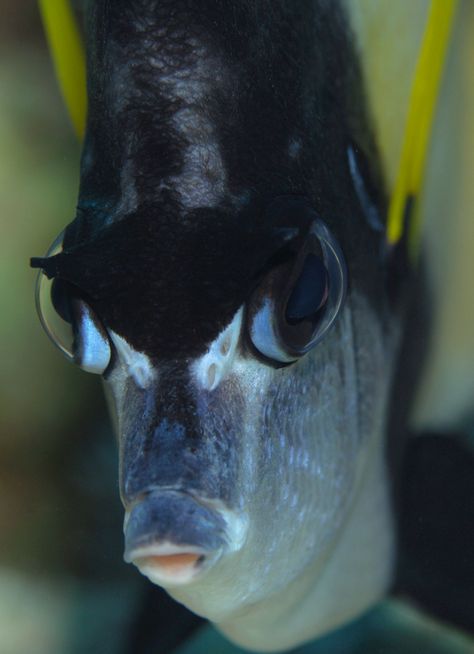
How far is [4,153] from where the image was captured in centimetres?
238

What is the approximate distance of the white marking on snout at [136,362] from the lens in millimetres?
1352

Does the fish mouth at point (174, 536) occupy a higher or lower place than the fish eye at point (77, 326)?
lower

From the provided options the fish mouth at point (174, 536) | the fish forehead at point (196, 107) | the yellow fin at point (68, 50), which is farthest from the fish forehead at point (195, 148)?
the yellow fin at point (68, 50)

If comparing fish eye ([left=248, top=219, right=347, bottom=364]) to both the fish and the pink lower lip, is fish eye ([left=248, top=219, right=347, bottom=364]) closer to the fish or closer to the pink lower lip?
the fish

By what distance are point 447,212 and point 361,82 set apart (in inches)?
16.3

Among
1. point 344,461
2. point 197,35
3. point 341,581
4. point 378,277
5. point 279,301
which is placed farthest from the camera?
point 341,581

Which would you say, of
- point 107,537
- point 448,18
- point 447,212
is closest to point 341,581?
point 107,537

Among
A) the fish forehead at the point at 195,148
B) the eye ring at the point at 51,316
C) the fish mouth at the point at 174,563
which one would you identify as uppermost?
the fish forehead at the point at 195,148

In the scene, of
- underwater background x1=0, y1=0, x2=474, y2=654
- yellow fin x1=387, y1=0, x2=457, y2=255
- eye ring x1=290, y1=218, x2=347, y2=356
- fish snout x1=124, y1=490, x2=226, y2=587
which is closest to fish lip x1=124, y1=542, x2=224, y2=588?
fish snout x1=124, y1=490, x2=226, y2=587

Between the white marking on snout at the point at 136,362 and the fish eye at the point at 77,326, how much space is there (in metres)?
0.04

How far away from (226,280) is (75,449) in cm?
120

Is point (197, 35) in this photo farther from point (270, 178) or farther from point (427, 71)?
point (427, 71)

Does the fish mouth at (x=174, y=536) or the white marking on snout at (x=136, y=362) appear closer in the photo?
the fish mouth at (x=174, y=536)

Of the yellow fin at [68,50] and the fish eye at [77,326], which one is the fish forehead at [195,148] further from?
the yellow fin at [68,50]
